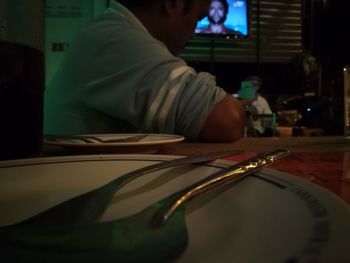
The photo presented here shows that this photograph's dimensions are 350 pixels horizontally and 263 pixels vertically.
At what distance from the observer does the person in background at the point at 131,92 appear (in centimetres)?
101

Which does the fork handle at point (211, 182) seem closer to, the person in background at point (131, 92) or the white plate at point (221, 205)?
the white plate at point (221, 205)

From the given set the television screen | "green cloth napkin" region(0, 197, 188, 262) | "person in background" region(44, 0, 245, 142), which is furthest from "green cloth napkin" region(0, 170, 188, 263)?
the television screen

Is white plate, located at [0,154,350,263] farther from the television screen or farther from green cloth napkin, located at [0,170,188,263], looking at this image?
the television screen

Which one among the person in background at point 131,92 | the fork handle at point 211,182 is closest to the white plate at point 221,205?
the fork handle at point 211,182

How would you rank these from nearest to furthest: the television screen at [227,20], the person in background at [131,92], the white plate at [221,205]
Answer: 1. the white plate at [221,205]
2. the person in background at [131,92]
3. the television screen at [227,20]

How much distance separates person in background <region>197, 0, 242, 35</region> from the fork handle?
10.9ft

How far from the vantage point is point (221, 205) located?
0.77 ft

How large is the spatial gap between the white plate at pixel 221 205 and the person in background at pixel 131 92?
671 mm

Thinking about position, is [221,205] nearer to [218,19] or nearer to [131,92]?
[131,92]

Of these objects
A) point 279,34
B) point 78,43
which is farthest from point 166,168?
point 279,34

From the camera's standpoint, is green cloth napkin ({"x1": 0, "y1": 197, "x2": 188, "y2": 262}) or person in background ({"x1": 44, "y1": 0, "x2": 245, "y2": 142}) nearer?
green cloth napkin ({"x1": 0, "y1": 197, "x2": 188, "y2": 262})

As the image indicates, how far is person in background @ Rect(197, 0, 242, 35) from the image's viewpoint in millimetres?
3496

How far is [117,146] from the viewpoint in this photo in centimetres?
50

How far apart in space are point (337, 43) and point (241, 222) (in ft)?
11.9
